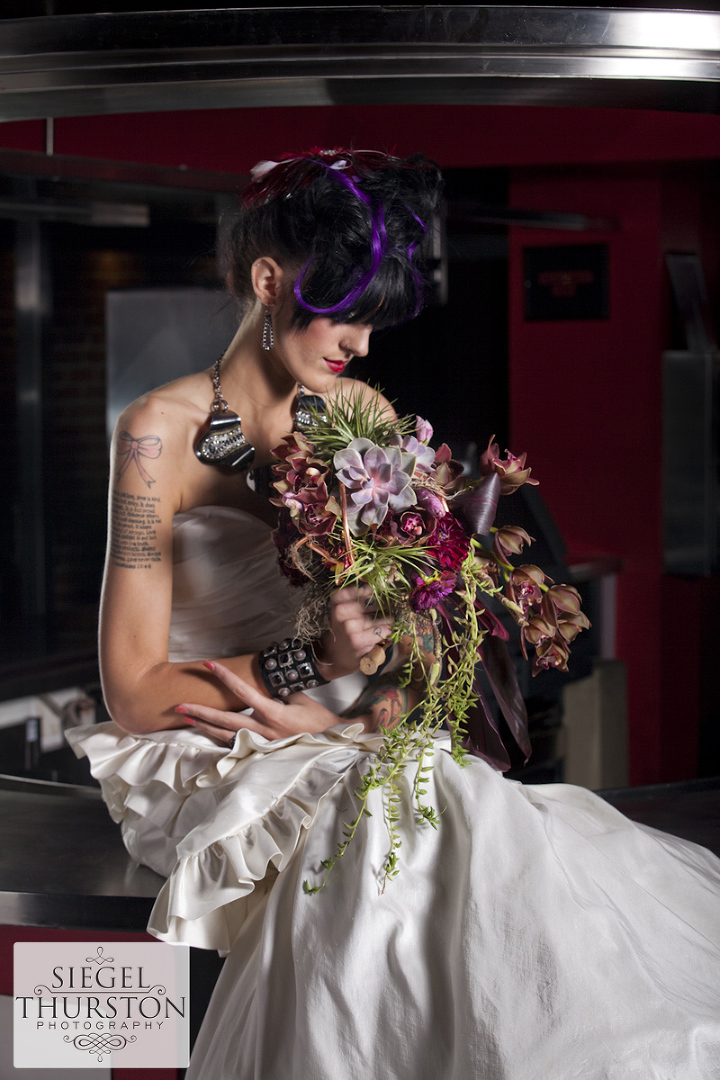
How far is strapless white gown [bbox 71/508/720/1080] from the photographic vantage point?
3.05 ft

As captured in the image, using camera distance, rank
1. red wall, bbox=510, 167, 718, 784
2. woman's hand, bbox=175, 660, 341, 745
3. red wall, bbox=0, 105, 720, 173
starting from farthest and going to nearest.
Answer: red wall, bbox=510, 167, 718, 784 → red wall, bbox=0, 105, 720, 173 → woman's hand, bbox=175, 660, 341, 745

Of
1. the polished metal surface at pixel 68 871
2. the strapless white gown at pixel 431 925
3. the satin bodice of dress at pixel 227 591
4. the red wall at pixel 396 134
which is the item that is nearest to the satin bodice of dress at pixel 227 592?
the satin bodice of dress at pixel 227 591

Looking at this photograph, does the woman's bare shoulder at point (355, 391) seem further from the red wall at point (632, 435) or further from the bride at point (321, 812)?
the red wall at point (632, 435)

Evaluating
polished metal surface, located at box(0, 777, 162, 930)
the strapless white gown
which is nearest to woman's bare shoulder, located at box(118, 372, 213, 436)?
the strapless white gown

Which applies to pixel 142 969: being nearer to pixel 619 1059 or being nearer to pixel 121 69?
pixel 619 1059

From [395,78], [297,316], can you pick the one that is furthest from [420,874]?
[395,78]

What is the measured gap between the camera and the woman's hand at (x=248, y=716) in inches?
50.4

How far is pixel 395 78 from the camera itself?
4.02 feet

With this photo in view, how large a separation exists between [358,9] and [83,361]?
275 cm

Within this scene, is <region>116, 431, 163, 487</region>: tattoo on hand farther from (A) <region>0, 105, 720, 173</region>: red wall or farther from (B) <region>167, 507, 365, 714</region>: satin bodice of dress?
(A) <region>0, 105, 720, 173</region>: red wall

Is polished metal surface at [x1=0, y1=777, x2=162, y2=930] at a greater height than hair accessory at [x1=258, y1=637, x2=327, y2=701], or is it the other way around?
hair accessory at [x1=258, y1=637, x2=327, y2=701]

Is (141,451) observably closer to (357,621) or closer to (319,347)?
(319,347)

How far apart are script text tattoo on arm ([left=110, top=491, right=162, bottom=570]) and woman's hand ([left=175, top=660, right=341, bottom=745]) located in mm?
177

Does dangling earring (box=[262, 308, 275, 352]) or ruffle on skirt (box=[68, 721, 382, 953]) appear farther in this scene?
dangling earring (box=[262, 308, 275, 352])
